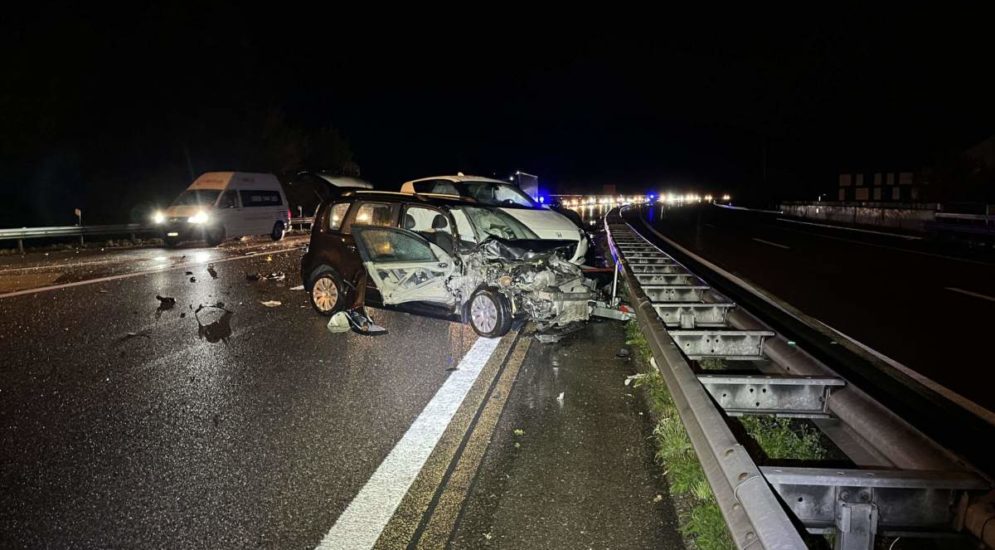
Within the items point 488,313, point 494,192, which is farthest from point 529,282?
point 494,192

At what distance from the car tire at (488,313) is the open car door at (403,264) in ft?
1.28

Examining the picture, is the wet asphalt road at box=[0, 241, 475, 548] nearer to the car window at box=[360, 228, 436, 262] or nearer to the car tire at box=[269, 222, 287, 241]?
the car window at box=[360, 228, 436, 262]

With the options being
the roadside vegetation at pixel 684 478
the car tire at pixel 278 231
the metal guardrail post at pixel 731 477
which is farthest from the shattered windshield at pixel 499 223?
the car tire at pixel 278 231

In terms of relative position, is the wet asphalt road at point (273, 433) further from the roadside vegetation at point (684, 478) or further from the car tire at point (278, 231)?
the car tire at point (278, 231)

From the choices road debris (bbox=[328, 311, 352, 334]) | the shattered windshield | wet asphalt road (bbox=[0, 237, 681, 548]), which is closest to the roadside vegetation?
wet asphalt road (bbox=[0, 237, 681, 548])

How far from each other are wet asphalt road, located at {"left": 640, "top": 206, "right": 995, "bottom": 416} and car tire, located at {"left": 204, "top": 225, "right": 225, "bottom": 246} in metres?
14.7

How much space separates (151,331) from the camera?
7898 millimetres

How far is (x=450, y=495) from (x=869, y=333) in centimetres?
621

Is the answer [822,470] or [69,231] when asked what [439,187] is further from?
[69,231]

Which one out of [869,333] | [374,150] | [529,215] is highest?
[374,150]

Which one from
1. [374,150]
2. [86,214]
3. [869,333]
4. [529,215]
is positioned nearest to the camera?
[869,333]

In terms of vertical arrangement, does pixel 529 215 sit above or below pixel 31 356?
above

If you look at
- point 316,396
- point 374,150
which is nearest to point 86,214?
point 316,396

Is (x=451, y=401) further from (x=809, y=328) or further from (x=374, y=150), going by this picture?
(x=374, y=150)
